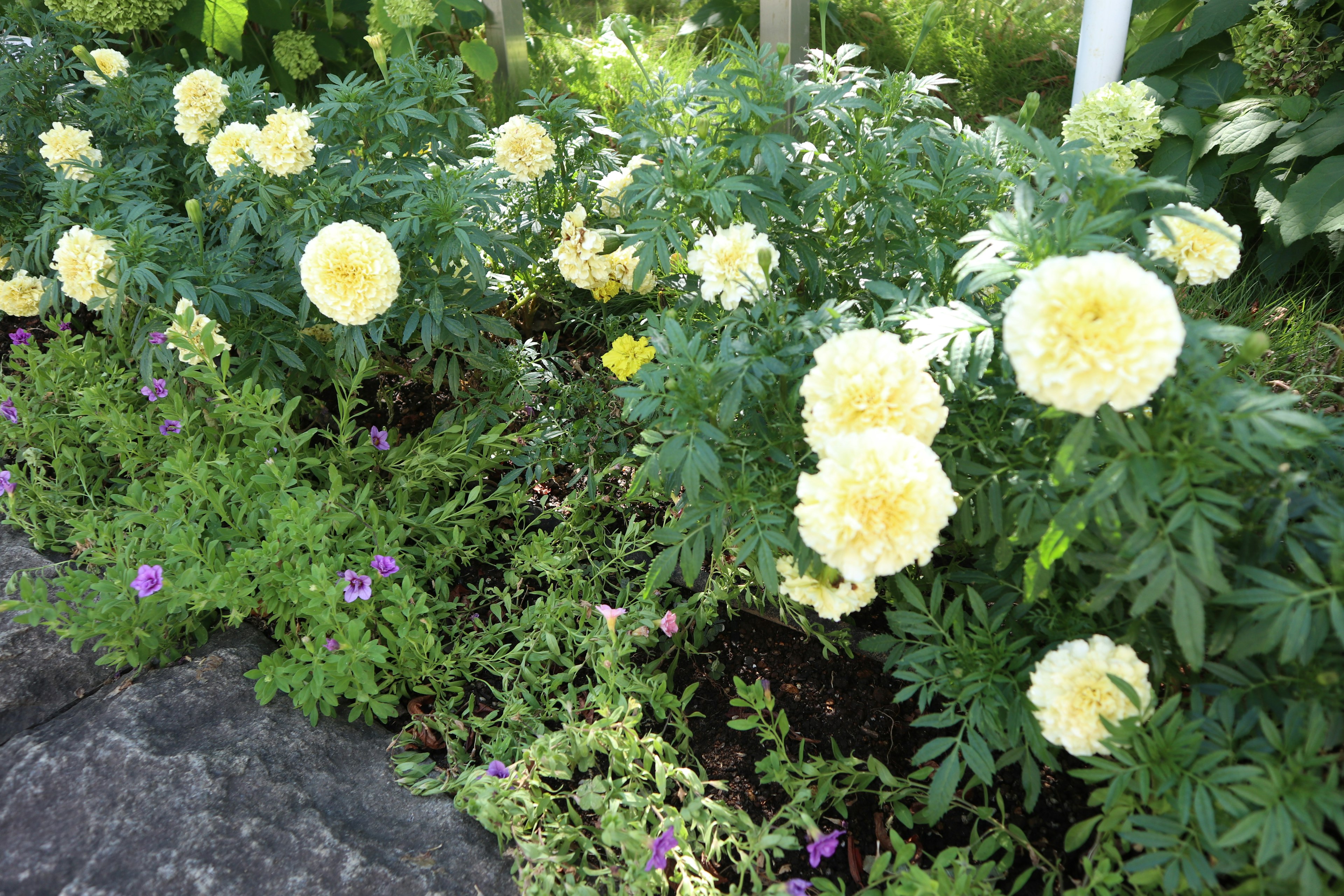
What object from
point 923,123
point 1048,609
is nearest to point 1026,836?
point 1048,609

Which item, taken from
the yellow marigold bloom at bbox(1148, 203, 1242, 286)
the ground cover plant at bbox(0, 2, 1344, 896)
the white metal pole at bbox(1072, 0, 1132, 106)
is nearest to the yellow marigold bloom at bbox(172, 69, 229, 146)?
the ground cover plant at bbox(0, 2, 1344, 896)

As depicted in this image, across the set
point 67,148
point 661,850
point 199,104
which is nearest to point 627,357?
point 661,850

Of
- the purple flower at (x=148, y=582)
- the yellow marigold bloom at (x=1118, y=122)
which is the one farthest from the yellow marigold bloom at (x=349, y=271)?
the yellow marigold bloom at (x=1118, y=122)

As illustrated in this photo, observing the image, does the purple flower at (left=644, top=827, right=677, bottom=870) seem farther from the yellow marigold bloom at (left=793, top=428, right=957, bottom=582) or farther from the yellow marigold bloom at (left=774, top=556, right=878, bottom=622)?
the yellow marigold bloom at (left=793, top=428, right=957, bottom=582)

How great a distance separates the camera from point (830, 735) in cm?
185

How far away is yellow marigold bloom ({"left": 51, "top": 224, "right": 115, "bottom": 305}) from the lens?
7.22ft

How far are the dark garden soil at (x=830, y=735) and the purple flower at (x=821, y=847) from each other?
8cm

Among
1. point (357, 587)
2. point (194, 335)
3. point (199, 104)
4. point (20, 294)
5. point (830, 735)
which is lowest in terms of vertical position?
point (830, 735)

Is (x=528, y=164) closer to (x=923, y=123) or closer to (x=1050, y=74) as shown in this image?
(x=923, y=123)

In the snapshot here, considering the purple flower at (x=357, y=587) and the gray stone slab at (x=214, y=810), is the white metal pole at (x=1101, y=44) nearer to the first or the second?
the purple flower at (x=357, y=587)

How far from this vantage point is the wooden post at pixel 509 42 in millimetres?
4023

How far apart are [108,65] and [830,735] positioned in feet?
9.84

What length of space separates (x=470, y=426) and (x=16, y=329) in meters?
2.09

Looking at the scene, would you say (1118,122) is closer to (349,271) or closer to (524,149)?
(524,149)
